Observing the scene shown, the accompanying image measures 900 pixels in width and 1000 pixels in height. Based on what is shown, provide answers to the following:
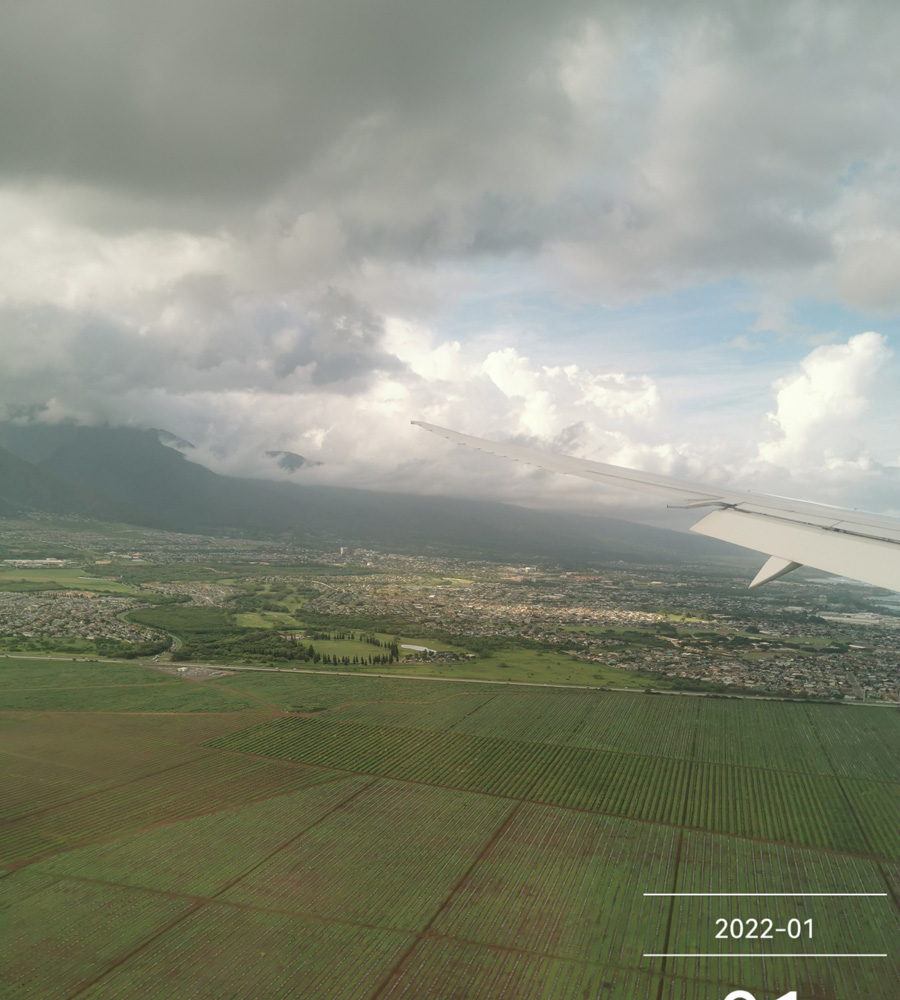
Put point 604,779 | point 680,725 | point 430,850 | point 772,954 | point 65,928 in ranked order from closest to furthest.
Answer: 1. point 772,954
2. point 65,928
3. point 430,850
4. point 604,779
5. point 680,725

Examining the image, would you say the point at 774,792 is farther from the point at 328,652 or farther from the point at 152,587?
the point at 152,587

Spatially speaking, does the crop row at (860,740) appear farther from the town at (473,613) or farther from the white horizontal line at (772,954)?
the white horizontal line at (772,954)

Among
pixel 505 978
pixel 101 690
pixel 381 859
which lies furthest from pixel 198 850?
pixel 101 690

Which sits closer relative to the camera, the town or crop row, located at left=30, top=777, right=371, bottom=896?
crop row, located at left=30, top=777, right=371, bottom=896

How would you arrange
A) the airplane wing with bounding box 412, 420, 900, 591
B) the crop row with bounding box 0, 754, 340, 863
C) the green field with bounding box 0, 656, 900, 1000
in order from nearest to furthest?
the airplane wing with bounding box 412, 420, 900, 591 < the green field with bounding box 0, 656, 900, 1000 < the crop row with bounding box 0, 754, 340, 863

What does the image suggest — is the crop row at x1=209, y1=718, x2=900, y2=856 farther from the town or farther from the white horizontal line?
the town

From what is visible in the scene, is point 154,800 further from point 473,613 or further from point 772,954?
point 473,613

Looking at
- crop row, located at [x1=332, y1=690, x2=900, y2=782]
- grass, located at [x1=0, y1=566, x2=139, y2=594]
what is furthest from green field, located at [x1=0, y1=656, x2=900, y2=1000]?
grass, located at [x1=0, y1=566, x2=139, y2=594]
